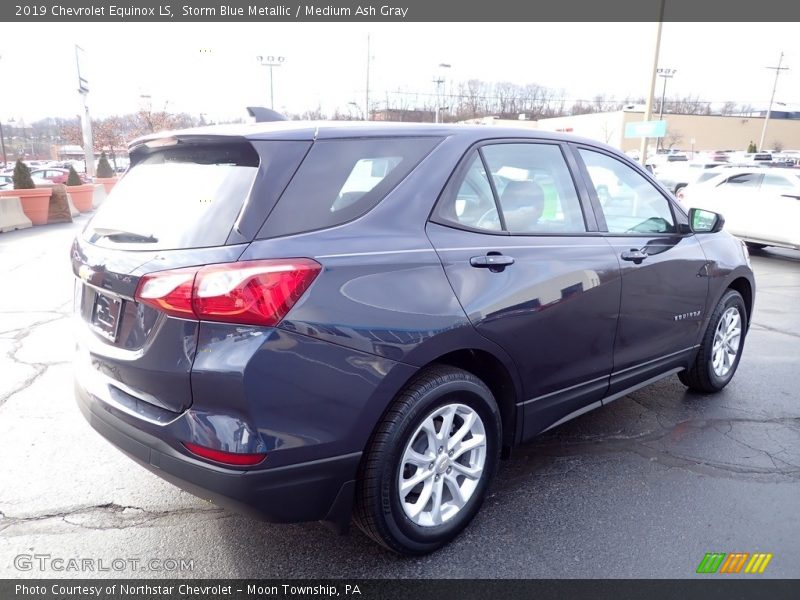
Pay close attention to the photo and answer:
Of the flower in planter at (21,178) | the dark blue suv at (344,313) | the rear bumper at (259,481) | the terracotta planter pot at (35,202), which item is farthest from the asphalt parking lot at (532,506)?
the flower in planter at (21,178)

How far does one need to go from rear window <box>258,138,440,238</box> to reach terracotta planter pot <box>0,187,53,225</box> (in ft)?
51.7

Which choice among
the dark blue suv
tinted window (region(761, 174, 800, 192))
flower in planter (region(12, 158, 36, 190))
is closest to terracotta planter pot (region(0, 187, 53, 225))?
flower in planter (region(12, 158, 36, 190))

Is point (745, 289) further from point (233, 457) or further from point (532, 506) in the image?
point (233, 457)

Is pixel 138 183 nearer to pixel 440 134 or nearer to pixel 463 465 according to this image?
pixel 440 134

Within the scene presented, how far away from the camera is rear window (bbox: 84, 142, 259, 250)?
7.30ft

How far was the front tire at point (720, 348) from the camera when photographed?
14.1 ft

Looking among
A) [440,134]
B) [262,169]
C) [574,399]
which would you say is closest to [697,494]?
[574,399]

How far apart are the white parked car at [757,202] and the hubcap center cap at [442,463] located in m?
11.1

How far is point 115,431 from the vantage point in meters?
2.38

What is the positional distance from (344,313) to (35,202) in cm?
1624

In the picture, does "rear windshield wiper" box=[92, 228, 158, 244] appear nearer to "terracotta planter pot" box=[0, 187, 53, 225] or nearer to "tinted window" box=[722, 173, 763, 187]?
"tinted window" box=[722, 173, 763, 187]

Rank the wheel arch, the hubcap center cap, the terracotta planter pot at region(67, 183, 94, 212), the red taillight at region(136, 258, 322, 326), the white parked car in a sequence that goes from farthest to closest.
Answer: the terracotta planter pot at region(67, 183, 94, 212)
the white parked car
the wheel arch
the hubcap center cap
the red taillight at region(136, 258, 322, 326)

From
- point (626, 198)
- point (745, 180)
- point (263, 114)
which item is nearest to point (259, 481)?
point (263, 114)

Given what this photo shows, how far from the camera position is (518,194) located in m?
3.02
